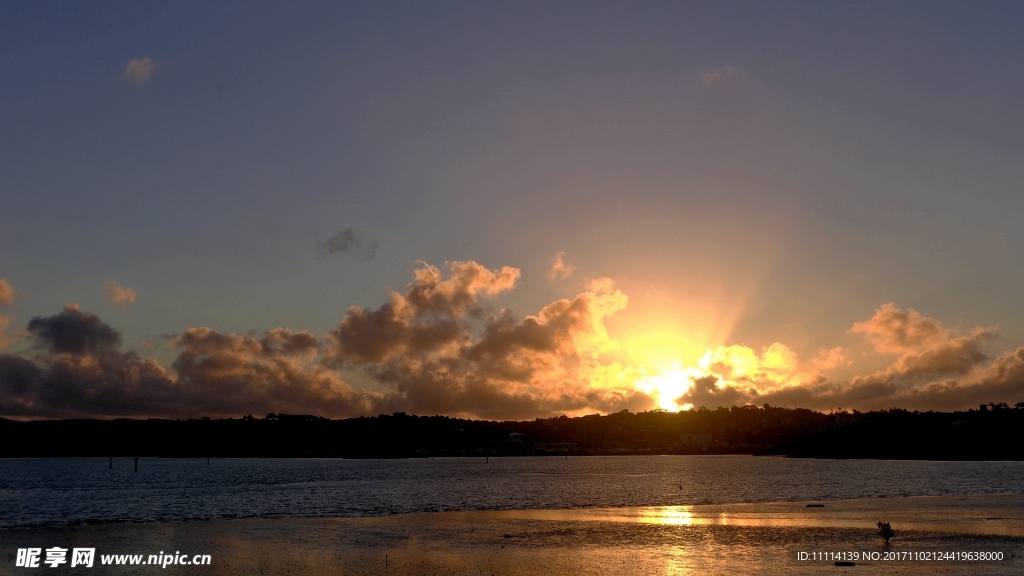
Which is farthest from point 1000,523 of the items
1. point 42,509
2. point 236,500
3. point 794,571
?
point 42,509

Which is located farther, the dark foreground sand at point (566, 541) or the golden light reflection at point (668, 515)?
the golden light reflection at point (668, 515)

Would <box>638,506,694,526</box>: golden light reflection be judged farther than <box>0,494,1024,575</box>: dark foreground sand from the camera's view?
Yes

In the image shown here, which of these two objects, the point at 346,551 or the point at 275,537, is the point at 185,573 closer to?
the point at 346,551

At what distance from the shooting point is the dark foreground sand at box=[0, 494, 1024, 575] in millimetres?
45656

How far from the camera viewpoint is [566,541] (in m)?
58.4

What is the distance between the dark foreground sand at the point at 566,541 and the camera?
45656mm

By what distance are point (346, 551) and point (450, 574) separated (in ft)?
39.9

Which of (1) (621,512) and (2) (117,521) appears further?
(1) (621,512)

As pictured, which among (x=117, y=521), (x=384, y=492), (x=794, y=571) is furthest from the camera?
(x=384, y=492)

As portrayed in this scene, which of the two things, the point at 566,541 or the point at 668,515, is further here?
the point at 668,515

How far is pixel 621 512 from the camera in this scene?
279 feet

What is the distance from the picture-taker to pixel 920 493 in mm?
109375

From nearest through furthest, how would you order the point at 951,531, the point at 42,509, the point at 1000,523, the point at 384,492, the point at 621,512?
1. the point at 951,531
2. the point at 1000,523
3. the point at 621,512
4. the point at 42,509
5. the point at 384,492

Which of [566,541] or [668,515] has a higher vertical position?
[566,541]
